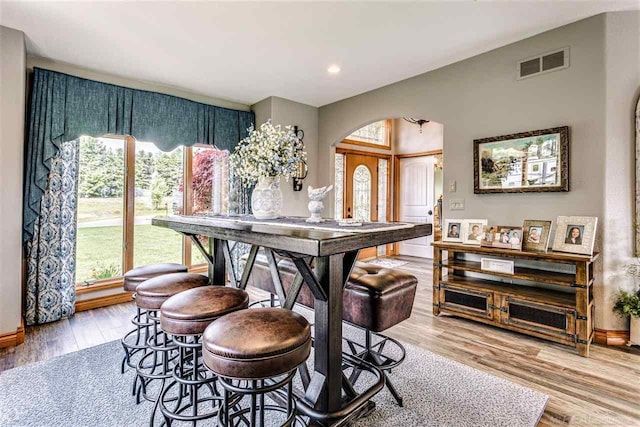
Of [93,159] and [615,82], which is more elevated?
[615,82]

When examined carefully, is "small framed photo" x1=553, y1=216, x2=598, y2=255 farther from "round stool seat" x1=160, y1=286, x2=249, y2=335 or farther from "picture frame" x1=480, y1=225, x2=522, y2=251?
"round stool seat" x1=160, y1=286, x2=249, y2=335

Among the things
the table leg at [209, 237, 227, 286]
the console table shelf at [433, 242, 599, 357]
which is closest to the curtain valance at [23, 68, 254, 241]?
the table leg at [209, 237, 227, 286]

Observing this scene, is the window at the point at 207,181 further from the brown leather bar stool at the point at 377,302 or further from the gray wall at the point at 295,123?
the brown leather bar stool at the point at 377,302

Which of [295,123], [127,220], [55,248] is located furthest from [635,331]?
[55,248]

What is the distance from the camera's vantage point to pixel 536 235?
2.81 meters

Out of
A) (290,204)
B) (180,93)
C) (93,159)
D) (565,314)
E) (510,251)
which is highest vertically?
(180,93)

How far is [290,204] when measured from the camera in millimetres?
4793

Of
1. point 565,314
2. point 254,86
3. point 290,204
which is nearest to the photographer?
point 565,314

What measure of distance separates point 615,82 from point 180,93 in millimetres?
4552

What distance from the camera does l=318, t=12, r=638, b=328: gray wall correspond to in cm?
261

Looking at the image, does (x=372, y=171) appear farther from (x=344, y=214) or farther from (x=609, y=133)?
(x=609, y=133)

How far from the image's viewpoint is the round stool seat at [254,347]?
3.78ft

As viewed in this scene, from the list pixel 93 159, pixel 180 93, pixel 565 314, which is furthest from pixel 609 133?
pixel 93 159

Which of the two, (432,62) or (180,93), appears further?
(180,93)
